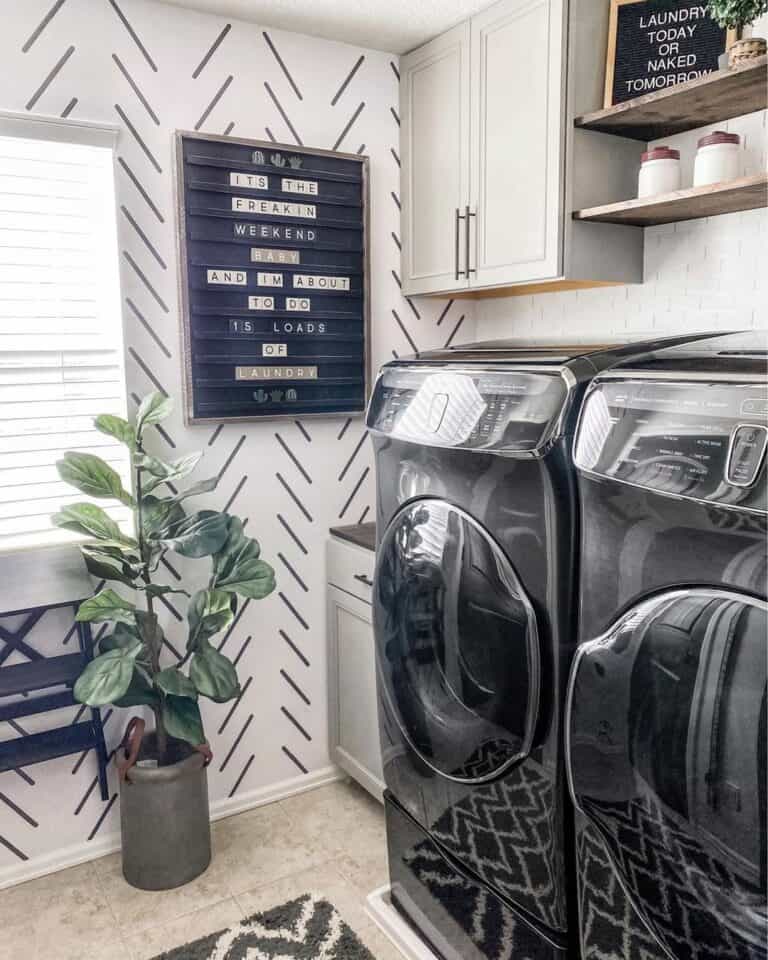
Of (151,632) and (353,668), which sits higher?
(151,632)

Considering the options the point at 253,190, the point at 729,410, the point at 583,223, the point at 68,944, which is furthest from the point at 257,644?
the point at 729,410

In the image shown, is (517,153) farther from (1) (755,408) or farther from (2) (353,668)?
(2) (353,668)

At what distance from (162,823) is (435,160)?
2093 millimetres

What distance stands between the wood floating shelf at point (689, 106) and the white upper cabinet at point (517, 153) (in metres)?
0.07

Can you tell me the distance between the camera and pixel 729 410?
1.02m

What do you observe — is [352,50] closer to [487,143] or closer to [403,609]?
[487,143]

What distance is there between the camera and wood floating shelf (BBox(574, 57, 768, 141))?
66.4 inches

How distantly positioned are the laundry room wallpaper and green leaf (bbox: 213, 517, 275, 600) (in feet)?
0.98

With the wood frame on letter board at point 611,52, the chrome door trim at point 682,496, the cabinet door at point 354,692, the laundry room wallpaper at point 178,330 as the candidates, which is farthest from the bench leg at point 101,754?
the wood frame on letter board at point 611,52

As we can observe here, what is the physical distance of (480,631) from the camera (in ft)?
4.98

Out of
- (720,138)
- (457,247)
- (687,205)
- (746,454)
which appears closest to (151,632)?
(457,247)

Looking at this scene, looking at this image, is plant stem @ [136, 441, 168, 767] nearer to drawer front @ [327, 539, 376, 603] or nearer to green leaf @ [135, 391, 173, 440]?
green leaf @ [135, 391, 173, 440]

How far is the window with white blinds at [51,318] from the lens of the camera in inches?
81.0

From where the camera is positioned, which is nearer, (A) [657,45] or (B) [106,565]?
(A) [657,45]
